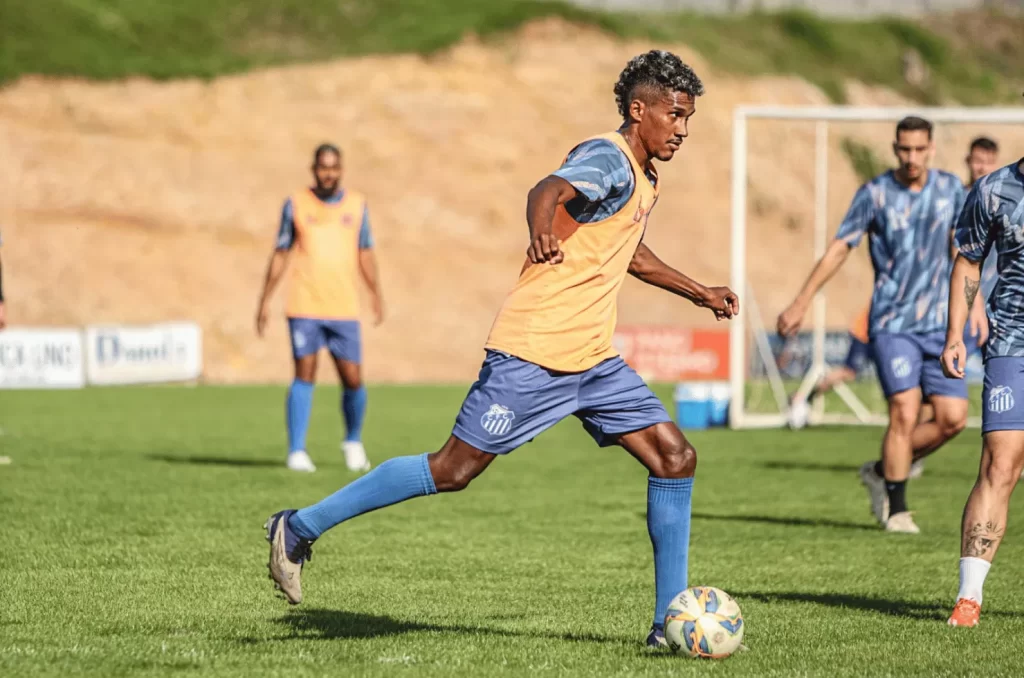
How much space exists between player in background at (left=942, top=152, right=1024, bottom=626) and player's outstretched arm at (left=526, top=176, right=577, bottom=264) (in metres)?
2.23

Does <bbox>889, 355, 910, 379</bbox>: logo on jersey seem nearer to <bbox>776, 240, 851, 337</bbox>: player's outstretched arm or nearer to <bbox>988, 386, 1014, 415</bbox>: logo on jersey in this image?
<bbox>776, 240, 851, 337</bbox>: player's outstretched arm

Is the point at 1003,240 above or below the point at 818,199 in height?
below

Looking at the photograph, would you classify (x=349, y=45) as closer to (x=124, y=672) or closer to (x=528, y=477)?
(x=528, y=477)

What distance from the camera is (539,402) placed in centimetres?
589

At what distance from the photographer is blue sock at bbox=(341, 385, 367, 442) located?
43.4 ft

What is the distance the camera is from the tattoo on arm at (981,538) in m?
6.74

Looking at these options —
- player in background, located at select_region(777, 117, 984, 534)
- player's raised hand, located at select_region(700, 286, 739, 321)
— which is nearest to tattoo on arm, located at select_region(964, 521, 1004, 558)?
player's raised hand, located at select_region(700, 286, 739, 321)

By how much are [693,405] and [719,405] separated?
16.2 inches

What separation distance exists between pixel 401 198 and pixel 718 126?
38.9 ft

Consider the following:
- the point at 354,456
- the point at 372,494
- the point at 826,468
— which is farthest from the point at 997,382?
the point at 826,468

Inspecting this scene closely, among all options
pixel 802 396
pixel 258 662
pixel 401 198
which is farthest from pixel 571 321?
pixel 401 198

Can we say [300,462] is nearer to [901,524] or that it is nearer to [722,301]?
[901,524]

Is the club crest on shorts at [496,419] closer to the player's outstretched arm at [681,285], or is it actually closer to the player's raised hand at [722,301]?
the player's outstretched arm at [681,285]

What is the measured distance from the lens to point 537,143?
4922 cm
